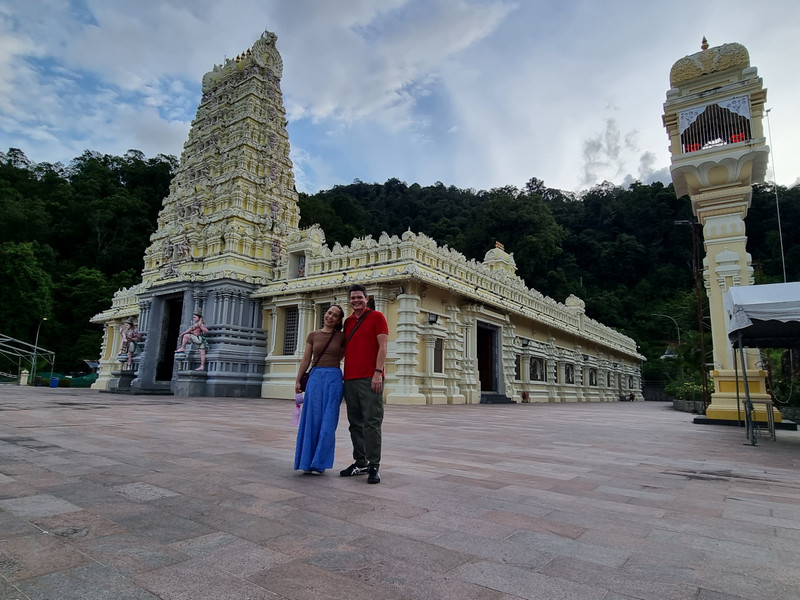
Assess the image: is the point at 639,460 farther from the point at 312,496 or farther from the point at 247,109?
the point at 247,109

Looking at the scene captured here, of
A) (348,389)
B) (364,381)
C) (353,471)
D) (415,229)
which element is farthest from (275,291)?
(415,229)

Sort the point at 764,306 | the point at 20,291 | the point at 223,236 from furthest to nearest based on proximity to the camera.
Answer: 1. the point at 20,291
2. the point at 223,236
3. the point at 764,306

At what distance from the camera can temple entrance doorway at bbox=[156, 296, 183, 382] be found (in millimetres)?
23312

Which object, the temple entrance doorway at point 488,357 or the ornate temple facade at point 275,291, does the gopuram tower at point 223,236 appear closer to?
the ornate temple facade at point 275,291

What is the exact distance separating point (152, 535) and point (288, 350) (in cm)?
1932

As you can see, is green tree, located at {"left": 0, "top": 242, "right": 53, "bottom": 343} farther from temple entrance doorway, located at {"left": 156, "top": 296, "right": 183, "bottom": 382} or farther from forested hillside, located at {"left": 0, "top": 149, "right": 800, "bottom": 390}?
temple entrance doorway, located at {"left": 156, "top": 296, "right": 183, "bottom": 382}

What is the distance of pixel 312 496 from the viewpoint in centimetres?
350

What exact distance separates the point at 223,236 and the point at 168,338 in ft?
20.1

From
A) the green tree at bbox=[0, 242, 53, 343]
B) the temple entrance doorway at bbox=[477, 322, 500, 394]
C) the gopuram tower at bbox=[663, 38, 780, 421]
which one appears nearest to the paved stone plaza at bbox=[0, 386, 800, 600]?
the gopuram tower at bbox=[663, 38, 780, 421]

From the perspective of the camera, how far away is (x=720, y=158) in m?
11.6

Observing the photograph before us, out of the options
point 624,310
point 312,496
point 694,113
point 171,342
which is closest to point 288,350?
point 171,342

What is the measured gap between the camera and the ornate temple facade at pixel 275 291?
1777cm

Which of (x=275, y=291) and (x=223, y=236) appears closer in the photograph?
(x=275, y=291)

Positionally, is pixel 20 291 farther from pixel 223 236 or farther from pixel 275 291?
pixel 275 291
